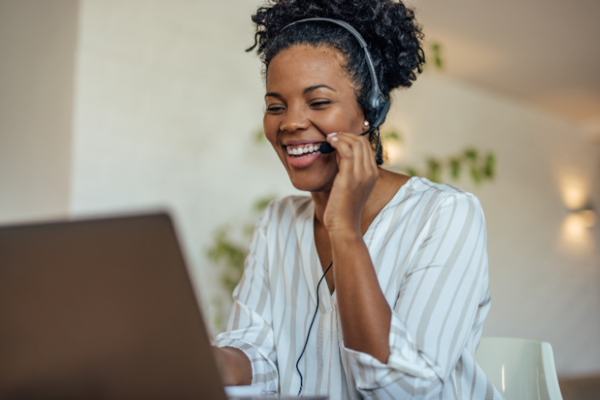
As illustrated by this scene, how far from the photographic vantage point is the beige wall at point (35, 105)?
2463mm

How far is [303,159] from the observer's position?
1.10 metres

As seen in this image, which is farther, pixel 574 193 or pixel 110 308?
pixel 574 193

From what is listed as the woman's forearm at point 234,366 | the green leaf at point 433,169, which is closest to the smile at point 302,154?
the woman's forearm at point 234,366

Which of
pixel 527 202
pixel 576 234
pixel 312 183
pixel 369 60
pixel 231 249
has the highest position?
pixel 369 60

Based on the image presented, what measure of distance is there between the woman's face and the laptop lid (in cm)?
67

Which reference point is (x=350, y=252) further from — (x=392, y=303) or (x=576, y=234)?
(x=576, y=234)

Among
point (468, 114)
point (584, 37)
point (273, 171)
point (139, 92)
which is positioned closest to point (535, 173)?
point (468, 114)

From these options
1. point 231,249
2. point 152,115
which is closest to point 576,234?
point 231,249

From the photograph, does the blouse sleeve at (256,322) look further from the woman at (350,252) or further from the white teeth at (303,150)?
the white teeth at (303,150)

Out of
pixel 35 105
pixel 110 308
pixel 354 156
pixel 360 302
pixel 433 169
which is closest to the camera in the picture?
pixel 110 308

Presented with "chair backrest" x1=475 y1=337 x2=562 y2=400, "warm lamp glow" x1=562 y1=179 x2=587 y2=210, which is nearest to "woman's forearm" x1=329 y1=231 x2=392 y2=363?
"chair backrest" x1=475 y1=337 x2=562 y2=400

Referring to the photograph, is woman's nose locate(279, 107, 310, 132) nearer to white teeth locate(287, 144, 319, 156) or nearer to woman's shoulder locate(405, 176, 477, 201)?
white teeth locate(287, 144, 319, 156)

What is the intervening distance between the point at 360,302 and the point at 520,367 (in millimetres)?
527

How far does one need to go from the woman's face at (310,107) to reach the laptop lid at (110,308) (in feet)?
2.20
